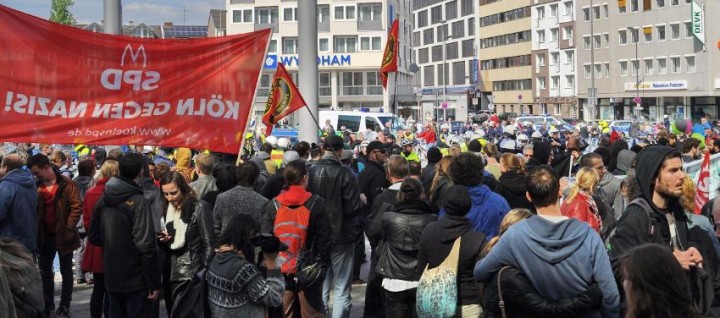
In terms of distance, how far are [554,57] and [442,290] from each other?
9059 centimetres

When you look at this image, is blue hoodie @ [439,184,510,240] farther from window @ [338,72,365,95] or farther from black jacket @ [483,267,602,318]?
window @ [338,72,365,95]

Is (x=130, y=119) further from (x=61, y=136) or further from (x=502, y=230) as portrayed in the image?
(x=502, y=230)

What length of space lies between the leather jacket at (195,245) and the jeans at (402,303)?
4.99 feet

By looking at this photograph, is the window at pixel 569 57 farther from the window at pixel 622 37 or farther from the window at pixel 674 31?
the window at pixel 674 31

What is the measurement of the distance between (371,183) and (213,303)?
19.4 feet

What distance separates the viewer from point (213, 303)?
21.3 ft

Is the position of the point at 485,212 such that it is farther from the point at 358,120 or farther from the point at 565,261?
the point at 358,120

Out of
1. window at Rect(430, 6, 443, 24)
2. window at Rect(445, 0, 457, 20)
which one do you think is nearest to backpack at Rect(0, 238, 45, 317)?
window at Rect(445, 0, 457, 20)

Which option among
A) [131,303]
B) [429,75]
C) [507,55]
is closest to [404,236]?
[131,303]

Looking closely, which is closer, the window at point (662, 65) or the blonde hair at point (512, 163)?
the blonde hair at point (512, 163)

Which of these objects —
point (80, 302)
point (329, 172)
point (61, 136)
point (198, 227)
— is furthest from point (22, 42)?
point (80, 302)

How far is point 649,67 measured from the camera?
7794cm

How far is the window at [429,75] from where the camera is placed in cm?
12938

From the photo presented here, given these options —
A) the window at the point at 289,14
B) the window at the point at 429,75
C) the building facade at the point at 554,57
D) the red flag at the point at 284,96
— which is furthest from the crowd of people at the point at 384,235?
the window at the point at 429,75
